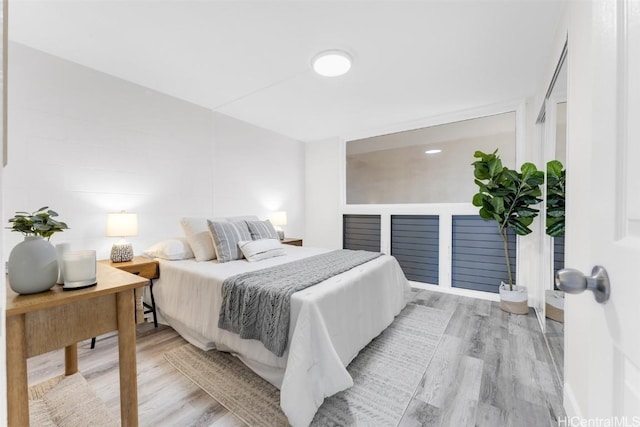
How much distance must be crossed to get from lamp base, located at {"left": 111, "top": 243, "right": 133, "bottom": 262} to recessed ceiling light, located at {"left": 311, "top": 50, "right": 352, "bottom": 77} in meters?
2.46

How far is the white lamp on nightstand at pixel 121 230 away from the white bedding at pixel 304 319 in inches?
13.8

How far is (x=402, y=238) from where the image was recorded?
3949 mm

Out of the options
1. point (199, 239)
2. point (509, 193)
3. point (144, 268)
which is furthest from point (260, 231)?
point (509, 193)

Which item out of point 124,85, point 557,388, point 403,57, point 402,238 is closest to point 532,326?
point 557,388

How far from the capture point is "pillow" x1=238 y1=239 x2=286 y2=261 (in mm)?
2596

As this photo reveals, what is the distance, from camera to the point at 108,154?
2508mm

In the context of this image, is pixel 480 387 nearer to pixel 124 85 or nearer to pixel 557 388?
pixel 557 388

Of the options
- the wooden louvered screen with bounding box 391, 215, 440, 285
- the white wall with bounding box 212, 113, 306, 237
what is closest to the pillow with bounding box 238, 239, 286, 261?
the white wall with bounding box 212, 113, 306, 237

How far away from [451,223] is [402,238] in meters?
0.73

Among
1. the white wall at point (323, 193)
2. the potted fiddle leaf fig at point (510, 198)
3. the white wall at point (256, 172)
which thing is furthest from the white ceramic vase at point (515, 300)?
the white wall at point (256, 172)

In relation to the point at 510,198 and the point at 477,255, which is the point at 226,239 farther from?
the point at 477,255

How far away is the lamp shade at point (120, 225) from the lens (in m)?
2.33

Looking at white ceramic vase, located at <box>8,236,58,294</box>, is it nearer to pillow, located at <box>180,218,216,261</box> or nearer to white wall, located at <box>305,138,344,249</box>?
pillow, located at <box>180,218,216,261</box>

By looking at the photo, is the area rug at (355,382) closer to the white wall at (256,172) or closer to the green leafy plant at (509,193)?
the green leafy plant at (509,193)
